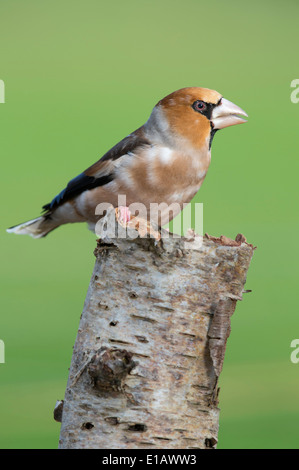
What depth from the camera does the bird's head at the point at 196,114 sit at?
10.8 ft

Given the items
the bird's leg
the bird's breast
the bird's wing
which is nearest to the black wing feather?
the bird's wing

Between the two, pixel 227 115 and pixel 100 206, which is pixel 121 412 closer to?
pixel 100 206

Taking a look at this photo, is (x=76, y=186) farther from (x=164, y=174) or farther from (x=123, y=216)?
(x=123, y=216)

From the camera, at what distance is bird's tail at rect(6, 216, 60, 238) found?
391 centimetres

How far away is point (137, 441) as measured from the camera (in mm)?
2191

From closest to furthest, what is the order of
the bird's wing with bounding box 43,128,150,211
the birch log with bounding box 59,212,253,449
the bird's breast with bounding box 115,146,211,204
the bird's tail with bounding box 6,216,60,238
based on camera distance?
the birch log with bounding box 59,212,253,449
the bird's breast with bounding box 115,146,211,204
the bird's wing with bounding box 43,128,150,211
the bird's tail with bounding box 6,216,60,238

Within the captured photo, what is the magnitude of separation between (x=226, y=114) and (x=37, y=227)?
1410 mm

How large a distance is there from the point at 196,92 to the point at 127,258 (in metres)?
1.33

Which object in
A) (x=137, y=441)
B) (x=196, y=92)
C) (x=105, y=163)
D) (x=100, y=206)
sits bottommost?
(x=137, y=441)

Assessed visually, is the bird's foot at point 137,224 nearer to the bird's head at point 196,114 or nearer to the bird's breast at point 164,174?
the bird's breast at point 164,174

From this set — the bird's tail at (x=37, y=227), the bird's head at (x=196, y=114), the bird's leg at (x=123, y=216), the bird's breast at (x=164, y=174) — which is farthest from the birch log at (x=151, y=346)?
the bird's tail at (x=37, y=227)

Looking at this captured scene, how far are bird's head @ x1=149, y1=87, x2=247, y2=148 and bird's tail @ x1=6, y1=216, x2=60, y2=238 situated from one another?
1.02 meters

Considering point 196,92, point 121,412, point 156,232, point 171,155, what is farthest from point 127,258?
point 196,92

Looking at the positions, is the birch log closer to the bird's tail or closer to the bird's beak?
the bird's beak
